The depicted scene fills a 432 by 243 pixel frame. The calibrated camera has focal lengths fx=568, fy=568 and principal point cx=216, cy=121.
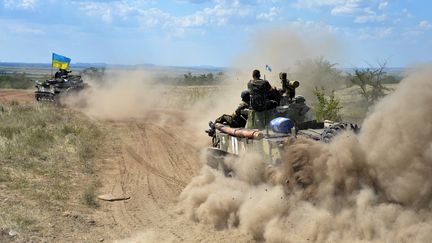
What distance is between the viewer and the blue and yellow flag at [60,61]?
34.8 metres

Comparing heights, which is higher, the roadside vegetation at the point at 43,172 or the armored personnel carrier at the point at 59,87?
the armored personnel carrier at the point at 59,87

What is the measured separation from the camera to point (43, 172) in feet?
45.5

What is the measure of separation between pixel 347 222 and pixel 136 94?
28.5 meters

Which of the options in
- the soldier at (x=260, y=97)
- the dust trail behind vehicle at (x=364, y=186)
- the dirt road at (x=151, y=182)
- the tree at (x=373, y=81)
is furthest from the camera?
the tree at (x=373, y=81)

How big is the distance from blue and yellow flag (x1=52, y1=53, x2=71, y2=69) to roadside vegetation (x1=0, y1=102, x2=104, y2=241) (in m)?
11.8

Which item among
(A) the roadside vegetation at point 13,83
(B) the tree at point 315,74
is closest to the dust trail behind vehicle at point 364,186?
(B) the tree at point 315,74

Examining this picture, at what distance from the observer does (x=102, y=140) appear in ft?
66.2

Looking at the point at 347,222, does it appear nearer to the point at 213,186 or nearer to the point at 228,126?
the point at 213,186

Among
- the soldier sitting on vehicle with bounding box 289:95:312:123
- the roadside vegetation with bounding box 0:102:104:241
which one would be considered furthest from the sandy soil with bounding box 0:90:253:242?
the soldier sitting on vehicle with bounding box 289:95:312:123

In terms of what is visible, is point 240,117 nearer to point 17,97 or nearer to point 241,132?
point 241,132

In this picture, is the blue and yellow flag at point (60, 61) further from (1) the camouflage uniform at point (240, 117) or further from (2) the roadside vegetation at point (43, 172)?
(1) the camouflage uniform at point (240, 117)

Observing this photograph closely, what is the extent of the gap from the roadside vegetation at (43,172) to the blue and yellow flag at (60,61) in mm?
11763

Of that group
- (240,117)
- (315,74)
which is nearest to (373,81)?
(315,74)

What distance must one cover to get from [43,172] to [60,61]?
2236 cm
